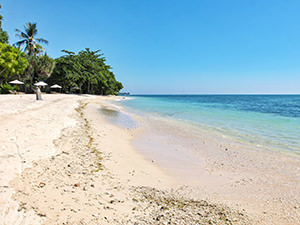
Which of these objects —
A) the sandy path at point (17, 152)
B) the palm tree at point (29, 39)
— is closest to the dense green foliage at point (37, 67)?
the palm tree at point (29, 39)

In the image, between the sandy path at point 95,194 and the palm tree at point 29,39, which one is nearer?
the sandy path at point 95,194

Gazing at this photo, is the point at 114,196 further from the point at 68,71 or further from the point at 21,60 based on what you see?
the point at 68,71

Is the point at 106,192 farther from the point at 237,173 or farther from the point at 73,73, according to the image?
the point at 73,73

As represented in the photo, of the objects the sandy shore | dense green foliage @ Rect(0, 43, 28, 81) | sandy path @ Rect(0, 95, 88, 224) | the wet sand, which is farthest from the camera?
dense green foliage @ Rect(0, 43, 28, 81)

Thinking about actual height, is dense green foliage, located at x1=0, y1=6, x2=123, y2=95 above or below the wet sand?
above

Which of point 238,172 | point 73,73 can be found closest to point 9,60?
point 73,73

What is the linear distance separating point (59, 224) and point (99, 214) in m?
0.55

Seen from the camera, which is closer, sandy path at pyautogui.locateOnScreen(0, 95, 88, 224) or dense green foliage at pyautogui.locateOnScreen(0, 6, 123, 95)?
sandy path at pyautogui.locateOnScreen(0, 95, 88, 224)

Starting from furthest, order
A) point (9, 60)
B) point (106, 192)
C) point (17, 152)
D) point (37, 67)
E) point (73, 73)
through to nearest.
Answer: point (73, 73), point (37, 67), point (9, 60), point (17, 152), point (106, 192)

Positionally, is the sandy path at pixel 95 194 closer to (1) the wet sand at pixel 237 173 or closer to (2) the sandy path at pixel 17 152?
(2) the sandy path at pixel 17 152

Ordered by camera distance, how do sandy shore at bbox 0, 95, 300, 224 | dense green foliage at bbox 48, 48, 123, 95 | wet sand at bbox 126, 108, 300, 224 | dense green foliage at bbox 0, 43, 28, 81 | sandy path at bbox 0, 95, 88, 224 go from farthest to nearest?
dense green foliage at bbox 48, 48, 123, 95
dense green foliage at bbox 0, 43, 28, 81
wet sand at bbox 126, 108, 300, 224
sandy shore at bbox 0, 95, 300, 224
sandy path at bbox 0, 95, 88, 224

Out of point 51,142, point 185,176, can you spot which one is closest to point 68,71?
point 51,142

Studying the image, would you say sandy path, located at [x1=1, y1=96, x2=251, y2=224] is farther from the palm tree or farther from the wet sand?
the palm tree

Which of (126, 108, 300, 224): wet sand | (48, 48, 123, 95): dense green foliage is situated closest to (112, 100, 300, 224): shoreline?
(126, 108, 300, 224): wet sand
